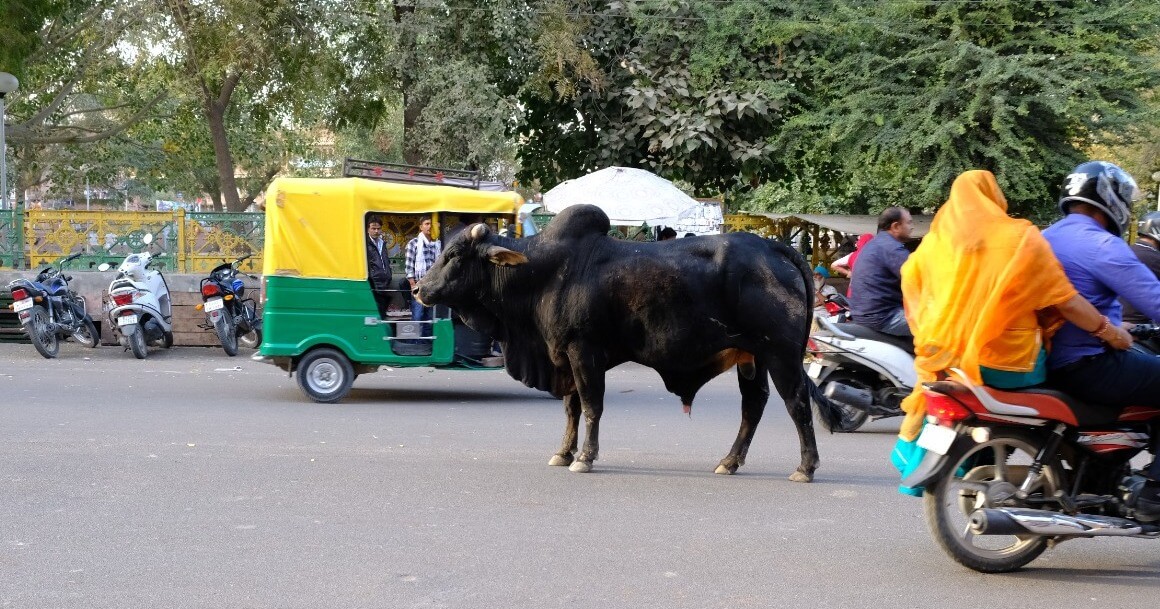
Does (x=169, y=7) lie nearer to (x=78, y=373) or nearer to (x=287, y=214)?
(x=78, y=373)

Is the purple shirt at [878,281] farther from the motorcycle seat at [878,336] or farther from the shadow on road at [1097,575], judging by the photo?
the shadow on road at [1097,575]

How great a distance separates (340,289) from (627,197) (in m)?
5.92

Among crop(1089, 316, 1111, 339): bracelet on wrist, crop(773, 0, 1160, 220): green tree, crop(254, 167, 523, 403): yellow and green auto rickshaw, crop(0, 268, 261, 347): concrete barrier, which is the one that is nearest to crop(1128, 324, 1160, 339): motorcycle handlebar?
crop(1089, 316, 1111, 339): bracelet on wrist

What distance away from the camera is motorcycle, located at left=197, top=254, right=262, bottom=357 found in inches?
531

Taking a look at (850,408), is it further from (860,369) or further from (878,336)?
(878,336)

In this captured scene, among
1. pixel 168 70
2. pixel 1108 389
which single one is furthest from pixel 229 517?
pixel 168 70

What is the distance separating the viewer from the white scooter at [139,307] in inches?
528

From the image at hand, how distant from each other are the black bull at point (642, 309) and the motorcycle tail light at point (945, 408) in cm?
219

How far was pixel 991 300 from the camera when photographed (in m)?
4.71

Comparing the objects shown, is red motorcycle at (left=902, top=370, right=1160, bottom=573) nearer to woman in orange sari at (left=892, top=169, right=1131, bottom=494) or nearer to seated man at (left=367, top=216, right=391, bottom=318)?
woman in orange sari at (left=892, top=169, right=1131, bottom=494)

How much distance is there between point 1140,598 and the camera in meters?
4.77

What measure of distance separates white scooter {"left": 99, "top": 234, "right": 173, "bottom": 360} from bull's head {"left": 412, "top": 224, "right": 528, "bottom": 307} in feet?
23.2

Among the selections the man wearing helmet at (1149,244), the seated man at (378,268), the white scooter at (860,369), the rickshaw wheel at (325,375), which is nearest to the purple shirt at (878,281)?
the white scooter at (860,369)

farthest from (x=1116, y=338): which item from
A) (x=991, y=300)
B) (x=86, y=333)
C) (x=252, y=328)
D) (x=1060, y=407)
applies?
(x=86, y=333)
